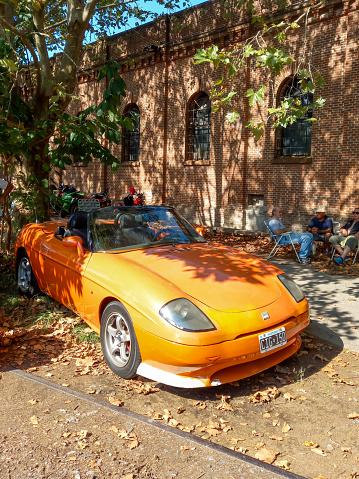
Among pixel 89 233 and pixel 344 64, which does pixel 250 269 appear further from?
pixel 344 64

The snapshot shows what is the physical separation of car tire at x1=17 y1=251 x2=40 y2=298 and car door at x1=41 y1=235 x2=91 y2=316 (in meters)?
0.64

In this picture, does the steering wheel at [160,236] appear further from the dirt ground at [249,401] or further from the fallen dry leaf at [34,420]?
the fallen dry leaf at [34,420]

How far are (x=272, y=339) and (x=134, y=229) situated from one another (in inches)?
80.7

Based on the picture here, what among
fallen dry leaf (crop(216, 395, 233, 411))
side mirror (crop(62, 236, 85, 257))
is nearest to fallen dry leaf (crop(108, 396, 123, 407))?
fallen dry leaf (crop(216, 395, 233, 411))

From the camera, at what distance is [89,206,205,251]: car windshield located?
4.83 m

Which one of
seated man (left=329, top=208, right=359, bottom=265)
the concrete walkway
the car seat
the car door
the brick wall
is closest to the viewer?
the car door

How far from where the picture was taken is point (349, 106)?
39.4ft

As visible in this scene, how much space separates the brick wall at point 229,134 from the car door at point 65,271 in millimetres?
7388

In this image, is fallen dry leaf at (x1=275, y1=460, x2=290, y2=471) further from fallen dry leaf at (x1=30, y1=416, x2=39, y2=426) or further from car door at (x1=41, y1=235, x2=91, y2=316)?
car door at (x1=41, y1=235, x2=91, y2=316)

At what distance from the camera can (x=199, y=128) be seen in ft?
55.4

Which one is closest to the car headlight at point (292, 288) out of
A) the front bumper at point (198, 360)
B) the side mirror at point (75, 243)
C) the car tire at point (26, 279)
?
the front bumper at point (198, 360)

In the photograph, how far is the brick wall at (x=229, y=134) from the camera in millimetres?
12219

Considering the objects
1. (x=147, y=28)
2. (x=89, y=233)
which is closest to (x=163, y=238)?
(x=89, y=233)

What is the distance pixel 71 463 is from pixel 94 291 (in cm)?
185
